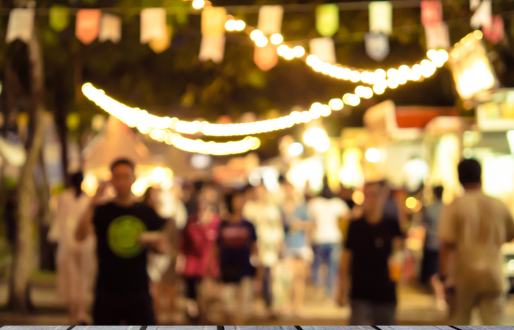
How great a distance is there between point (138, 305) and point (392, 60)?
15.3m

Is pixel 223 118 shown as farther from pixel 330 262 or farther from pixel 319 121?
pixel 330 262

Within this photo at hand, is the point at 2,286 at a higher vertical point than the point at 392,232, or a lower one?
lower

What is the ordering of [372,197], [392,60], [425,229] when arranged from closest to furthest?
1. [372,197]
2. [425,229]
3. [392,60]

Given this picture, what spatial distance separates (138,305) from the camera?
18.5ft

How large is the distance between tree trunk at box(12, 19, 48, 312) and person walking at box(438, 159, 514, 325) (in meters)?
7.36

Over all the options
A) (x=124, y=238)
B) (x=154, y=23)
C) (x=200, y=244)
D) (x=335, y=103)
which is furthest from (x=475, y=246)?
(x=335, y=103)

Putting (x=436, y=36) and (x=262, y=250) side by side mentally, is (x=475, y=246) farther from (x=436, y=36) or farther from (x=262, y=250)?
(x=436, y=36)

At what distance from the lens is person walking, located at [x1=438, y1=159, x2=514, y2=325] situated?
6.12 metres

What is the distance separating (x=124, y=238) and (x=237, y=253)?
3.88 meters

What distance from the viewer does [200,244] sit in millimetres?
9578

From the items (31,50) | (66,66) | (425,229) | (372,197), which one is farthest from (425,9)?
(66,66)

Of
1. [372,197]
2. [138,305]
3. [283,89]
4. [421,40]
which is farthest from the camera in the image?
[283,89]

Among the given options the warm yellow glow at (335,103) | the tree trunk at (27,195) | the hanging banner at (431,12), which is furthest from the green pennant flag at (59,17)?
the warm yellow glow at (335,103)

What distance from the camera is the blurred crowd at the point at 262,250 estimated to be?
5.74m
